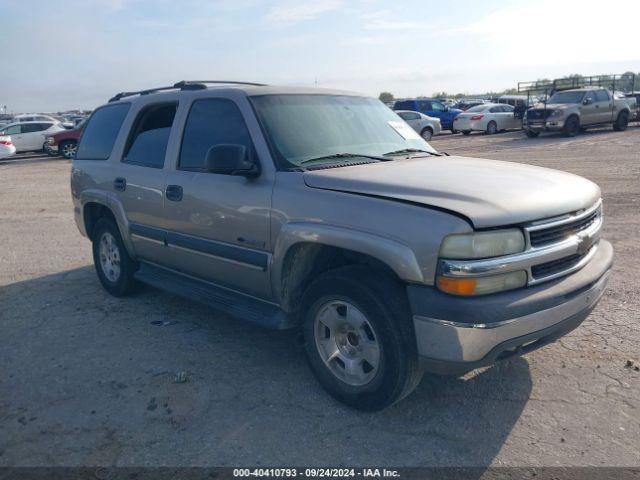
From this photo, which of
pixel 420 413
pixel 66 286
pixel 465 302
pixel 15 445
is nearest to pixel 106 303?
pixel 66 286

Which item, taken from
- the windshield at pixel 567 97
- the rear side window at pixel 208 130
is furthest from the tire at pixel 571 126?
the rear side window at pixel 208 130

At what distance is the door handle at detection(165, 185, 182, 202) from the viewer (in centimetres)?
449

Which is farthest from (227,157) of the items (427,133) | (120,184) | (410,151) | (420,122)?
(427,133)

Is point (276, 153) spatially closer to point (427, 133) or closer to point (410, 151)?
point (410, 151)

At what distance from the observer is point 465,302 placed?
9.52 ft

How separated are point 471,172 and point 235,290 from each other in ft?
6.19

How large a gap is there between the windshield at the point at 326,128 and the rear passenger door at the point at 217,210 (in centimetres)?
18

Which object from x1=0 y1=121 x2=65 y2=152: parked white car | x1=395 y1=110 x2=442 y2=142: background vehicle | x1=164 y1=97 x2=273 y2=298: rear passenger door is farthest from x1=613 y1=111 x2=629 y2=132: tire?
x1=164 y1=97 x2=273 y2=298: rear passenger door

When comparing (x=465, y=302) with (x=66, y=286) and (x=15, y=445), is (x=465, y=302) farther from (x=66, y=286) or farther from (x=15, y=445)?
(x=66, y=286)

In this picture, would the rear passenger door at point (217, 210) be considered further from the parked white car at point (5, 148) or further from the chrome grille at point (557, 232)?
the parked white car at point (5, 148)

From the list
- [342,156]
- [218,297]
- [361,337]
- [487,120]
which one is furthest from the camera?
[487,120]

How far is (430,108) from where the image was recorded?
1184 inches

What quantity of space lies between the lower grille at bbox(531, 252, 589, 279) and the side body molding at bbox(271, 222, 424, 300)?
0.66m

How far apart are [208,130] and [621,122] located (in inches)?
968
